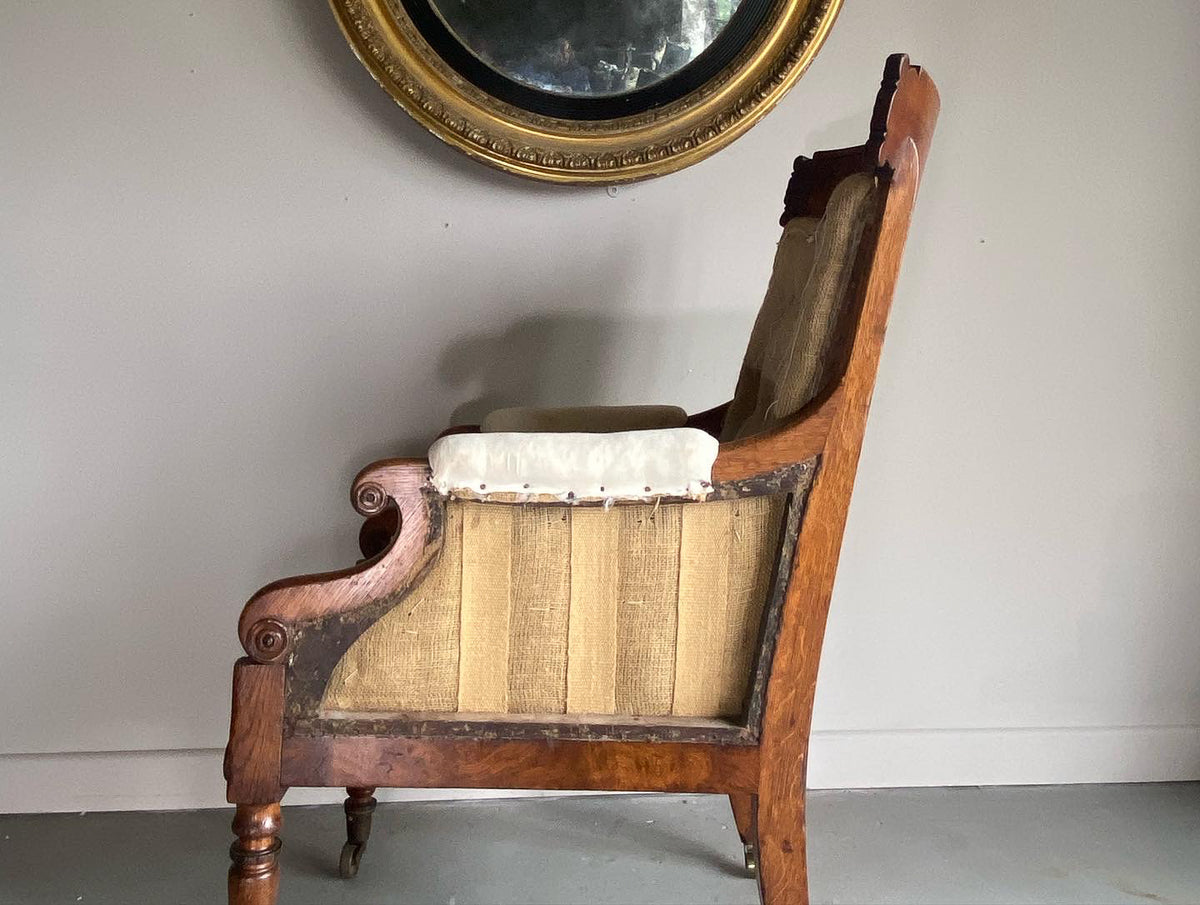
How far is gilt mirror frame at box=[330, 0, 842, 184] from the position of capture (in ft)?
4.89

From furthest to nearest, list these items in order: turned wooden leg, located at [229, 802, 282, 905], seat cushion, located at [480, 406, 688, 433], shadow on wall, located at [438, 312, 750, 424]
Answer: shadow on wall, located at [438, 312, 750, 424]
seat cushion, located at [480, 406, 688, 433]
turned wooden leg, located at [229, 802, 282, 905]

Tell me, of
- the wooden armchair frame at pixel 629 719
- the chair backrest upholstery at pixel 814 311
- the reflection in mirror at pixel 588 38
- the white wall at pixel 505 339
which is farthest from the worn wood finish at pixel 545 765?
the reflection in mirror at pixel 588 38

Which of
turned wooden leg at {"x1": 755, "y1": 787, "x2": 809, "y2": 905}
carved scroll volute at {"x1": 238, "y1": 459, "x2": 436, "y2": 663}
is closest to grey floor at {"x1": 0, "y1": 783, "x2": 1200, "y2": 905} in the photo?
turned wooden leg at {"x1": 755, "y1": 787, "x2": 809, "y2": 905}

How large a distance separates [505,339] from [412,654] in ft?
2.36

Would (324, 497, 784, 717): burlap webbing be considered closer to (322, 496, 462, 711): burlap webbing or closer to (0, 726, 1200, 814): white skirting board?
(322, 496, 462, 711): burlap webbing

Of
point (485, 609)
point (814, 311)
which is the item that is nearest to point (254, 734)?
point (485, 609)

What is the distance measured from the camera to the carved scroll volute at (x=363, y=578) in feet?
3.20

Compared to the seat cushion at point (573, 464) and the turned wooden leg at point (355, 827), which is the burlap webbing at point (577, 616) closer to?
the seat cushion at point (573, 464)

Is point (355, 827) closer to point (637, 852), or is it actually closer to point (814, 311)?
point (637, 852)

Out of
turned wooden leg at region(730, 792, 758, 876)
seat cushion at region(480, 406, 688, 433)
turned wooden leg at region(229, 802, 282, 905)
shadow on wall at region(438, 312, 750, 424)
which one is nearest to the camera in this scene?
turned wooden leg at region(229, 802, 282, 905)

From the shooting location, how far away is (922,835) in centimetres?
163

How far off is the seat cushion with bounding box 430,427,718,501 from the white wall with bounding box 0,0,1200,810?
0.68 metres

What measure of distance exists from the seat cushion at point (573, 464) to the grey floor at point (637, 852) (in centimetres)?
76

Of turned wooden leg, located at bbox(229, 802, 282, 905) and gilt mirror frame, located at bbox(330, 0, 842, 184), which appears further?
gilt mirror frame, located at bbox(330, 0, 842, 184)
